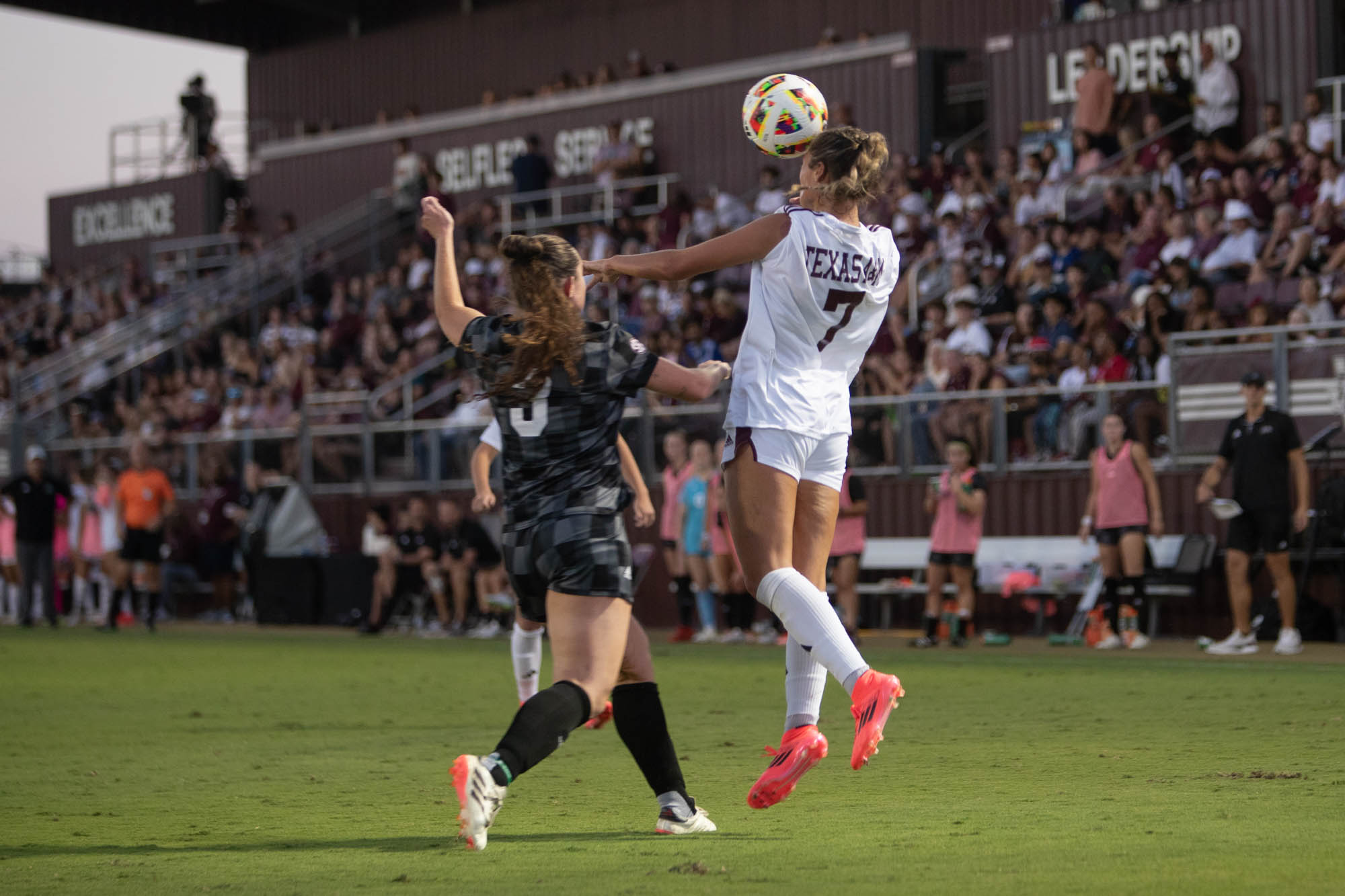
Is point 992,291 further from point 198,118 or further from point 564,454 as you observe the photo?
point 198,118

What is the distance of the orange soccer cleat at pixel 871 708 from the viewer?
5.93 meters

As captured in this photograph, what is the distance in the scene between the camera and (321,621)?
23062 millimetres

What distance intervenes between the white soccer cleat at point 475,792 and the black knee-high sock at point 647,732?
0.70 m

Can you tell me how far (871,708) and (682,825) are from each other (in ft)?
2.53

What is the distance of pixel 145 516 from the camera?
71.7ft

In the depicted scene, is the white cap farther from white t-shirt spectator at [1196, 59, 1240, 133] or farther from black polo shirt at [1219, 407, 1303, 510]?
black polo shirt at [1219, 407, 1303, 510]

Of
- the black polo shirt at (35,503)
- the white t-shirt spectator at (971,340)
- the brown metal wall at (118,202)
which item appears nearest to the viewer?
the white t-shirt spectator at (971,340)

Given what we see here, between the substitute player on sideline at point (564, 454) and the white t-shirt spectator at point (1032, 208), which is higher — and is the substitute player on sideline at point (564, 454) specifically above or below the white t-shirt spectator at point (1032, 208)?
below

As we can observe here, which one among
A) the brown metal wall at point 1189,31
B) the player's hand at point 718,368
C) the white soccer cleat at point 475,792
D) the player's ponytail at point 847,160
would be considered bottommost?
the white soccer cleat at point 475,792

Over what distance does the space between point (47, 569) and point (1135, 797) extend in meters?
19.6

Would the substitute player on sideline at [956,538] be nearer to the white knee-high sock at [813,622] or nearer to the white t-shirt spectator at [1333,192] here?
the white t-shirt spectator at [1333,192]

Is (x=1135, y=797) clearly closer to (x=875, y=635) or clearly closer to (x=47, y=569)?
(x=875, y=635)

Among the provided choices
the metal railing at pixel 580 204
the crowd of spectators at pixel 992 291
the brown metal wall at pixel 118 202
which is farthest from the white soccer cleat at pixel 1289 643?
the brown metal wall at pixel 118 202

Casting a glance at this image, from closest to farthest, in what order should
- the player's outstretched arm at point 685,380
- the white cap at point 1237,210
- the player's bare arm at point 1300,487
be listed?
the player's outstretched arm at point 685,380
the player's bare arm at point 1300,487
the white cap at point 1237,210
